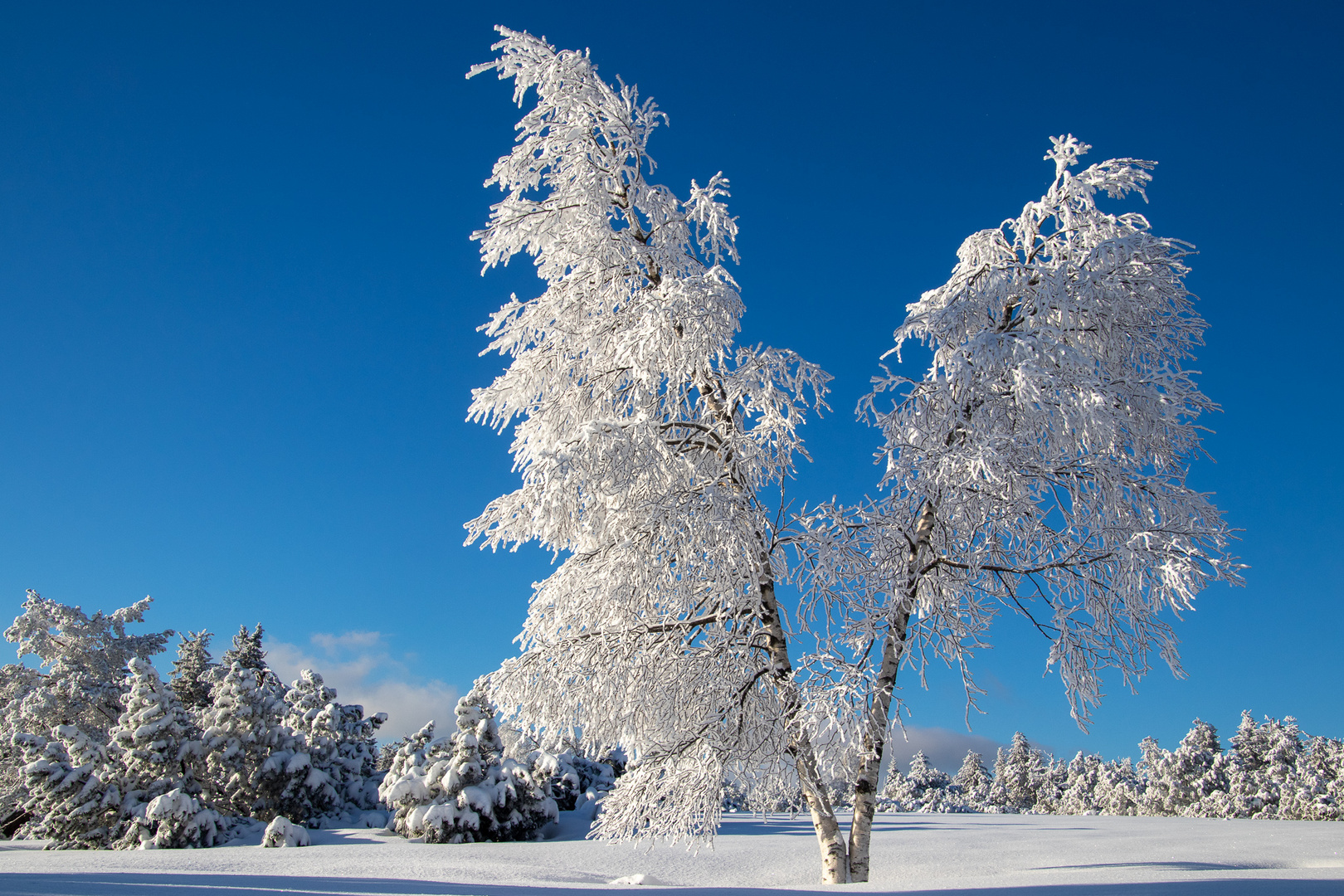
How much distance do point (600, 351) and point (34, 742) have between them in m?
20.3

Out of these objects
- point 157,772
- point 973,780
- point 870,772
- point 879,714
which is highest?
point 879,714

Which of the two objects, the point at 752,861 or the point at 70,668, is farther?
the point at 70,668

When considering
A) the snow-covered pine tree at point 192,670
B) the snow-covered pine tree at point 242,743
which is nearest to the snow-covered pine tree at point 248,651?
the snow-covered pine tree at point 192,670

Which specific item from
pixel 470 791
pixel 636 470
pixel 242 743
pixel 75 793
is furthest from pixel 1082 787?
pixel 636 470

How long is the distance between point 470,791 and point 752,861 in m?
7.44

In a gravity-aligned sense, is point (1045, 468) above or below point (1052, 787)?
above

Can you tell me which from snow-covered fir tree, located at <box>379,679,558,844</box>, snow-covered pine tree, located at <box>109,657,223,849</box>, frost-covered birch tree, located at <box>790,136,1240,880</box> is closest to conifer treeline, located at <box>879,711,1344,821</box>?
snow-covered fir tree, located at <box>379,679,558,844</box>

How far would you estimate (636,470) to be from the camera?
278 inches

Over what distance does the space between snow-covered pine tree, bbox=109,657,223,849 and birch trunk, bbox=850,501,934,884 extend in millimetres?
16586

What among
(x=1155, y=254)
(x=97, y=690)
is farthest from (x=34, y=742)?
(x=1155, y=254)

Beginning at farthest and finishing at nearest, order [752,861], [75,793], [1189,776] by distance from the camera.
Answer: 1. [1189,776]
2. [75,793]
3. [752,861]

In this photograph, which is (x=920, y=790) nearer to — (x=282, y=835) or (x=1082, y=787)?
(x=1082, y=787)

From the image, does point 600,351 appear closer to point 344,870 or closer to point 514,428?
point 514,428

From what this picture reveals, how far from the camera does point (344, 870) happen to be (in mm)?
10844
